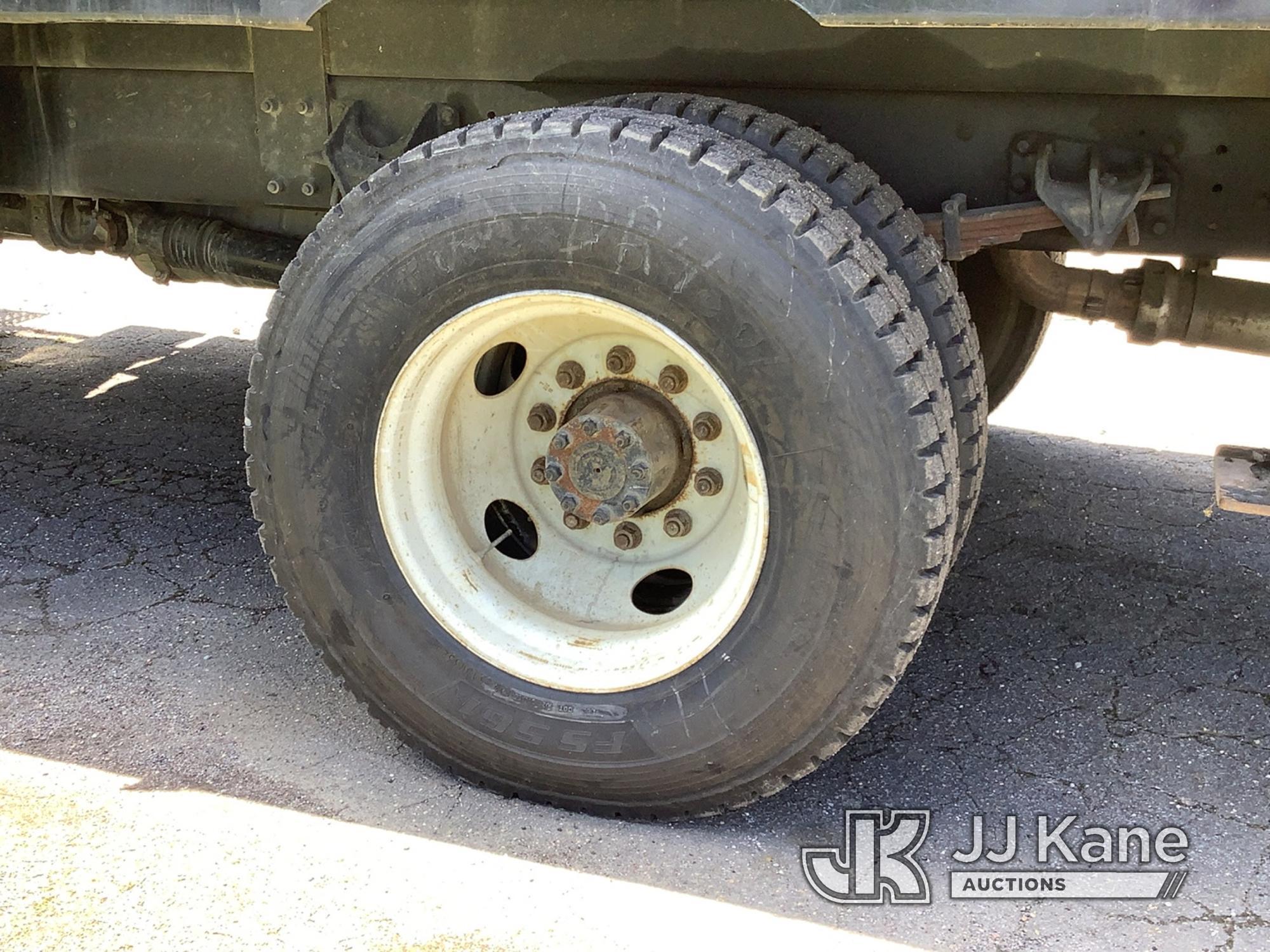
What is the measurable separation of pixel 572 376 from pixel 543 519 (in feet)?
1.05

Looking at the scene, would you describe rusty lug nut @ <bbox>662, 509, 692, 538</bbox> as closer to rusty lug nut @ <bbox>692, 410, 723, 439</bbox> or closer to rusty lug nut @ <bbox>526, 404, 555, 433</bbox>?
rusty lug nut @ <bbox>692, 410, 723, 439</bbox>

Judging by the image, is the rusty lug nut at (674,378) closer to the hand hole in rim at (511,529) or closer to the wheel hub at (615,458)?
the wheel hub at (615,458)

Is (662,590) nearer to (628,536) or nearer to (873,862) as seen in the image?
(628,536)

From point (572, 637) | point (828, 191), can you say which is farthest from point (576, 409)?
point (828, 191)

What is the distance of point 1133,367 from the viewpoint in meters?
5.40

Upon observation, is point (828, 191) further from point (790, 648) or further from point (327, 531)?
point (327, 531)

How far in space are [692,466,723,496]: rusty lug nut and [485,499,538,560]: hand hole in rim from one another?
403mm

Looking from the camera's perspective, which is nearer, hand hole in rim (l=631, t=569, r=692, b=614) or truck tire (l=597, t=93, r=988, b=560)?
truck tire (l=597, t=93, r=988, b=560)

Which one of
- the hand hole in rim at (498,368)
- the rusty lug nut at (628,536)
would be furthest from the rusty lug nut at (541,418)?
the rusty lug nut at (628,536)

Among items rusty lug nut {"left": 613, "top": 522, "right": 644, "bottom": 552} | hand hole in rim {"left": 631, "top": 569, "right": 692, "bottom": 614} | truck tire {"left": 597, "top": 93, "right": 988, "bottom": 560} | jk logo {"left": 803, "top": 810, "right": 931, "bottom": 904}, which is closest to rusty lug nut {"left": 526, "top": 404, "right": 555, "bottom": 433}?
rusty lug nut {"left": 613, "top": 522, "right": 644, "bottom": 552}

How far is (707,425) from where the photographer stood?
8.21 ft

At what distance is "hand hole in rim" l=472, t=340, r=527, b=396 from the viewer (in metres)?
2.75

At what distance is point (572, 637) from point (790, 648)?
49 cm

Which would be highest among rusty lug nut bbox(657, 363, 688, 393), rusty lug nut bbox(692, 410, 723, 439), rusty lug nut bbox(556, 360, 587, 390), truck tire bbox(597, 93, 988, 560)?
truck tire bbox(597, 93, 988, 560)
